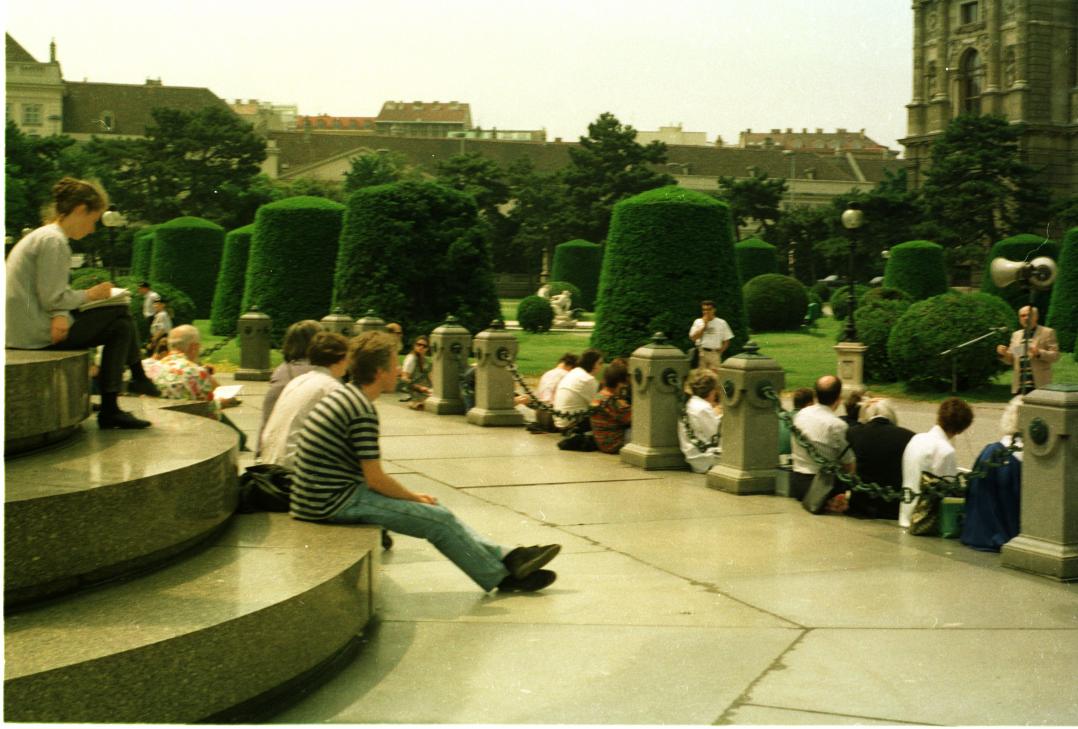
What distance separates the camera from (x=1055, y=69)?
41.7m

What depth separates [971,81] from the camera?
165 ft

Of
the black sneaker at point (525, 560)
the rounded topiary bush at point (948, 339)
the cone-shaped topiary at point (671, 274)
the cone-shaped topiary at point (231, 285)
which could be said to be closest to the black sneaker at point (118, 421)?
the black sneaker at point (525, 560)

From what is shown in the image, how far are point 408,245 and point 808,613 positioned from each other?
59.0ft

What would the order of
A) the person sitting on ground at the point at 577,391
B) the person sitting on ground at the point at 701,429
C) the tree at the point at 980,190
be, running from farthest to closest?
1. the tree at the point at 980,190
2. the person sitting on ground at the point at 577,391
3. the person sitting on ground at the point at 701,429

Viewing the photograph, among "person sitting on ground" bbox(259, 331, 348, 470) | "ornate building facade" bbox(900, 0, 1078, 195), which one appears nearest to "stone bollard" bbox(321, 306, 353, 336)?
"person sitting on ground" bbox(259, 331, 348, 470)

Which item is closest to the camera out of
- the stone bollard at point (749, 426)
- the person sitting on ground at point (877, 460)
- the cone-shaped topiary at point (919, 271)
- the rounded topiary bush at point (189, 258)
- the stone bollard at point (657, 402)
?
the person sitting on ground at point (877, 460)

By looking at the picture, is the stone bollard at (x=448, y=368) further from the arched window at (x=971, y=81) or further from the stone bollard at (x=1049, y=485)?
the arched window at (x=971, y=81)

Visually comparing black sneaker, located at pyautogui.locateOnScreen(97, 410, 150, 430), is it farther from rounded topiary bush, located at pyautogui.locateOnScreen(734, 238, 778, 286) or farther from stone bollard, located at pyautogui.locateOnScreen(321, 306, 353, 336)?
rounded topiary bush, located at pyautogui.locateOnScreen(734, 238, 778, 286)

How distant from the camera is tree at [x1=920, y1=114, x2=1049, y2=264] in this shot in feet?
152

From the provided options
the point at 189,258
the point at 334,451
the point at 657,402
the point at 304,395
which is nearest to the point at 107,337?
the point at 304,395

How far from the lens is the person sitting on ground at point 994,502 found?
25.5 ft

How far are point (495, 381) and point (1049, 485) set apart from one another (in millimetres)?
8640

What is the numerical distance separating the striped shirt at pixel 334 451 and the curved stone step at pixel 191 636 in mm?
555

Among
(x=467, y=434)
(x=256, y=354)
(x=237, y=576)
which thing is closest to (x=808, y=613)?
(x=237, y=576)
